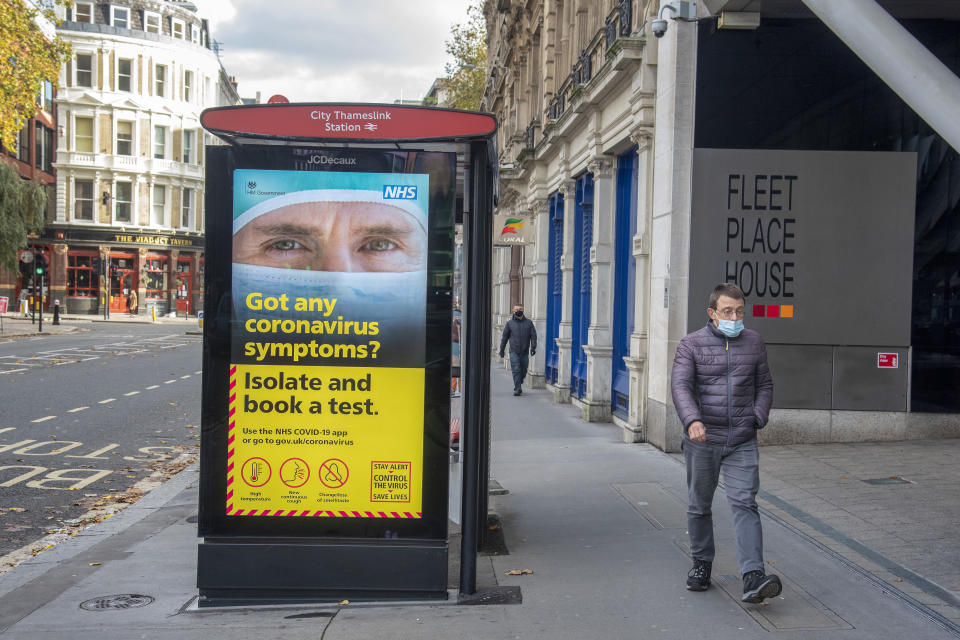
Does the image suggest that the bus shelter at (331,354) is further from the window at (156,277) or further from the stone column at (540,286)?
the window at (156,277)

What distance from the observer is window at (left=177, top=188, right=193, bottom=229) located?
63281 mm

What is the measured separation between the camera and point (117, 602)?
18.0ft

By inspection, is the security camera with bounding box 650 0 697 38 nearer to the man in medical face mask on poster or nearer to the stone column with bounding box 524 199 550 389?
the man in medical face mask on poster

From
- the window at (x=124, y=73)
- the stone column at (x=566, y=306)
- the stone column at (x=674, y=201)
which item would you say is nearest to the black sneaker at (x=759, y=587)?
the stone column at (x=674, y=201)

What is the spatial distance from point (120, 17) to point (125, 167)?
33.3ft

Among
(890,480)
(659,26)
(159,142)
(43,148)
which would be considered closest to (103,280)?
(43,148)

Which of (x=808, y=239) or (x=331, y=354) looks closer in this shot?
(x=331, y=354)

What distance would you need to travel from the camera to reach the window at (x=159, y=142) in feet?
205

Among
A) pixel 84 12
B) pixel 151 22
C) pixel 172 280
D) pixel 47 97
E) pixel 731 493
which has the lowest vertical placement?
pixel 731 493

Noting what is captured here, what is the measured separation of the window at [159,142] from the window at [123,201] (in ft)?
9.74

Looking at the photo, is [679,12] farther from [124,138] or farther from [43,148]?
[124,138]

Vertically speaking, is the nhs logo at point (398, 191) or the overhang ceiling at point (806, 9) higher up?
the overhang ceiling at point (806, 9)

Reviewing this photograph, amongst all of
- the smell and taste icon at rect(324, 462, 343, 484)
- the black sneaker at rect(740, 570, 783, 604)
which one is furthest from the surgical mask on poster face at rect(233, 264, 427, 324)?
the black sneaker at rect(740, 570, 783, 604)

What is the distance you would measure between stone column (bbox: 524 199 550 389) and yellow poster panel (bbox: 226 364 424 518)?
50.4 feet
